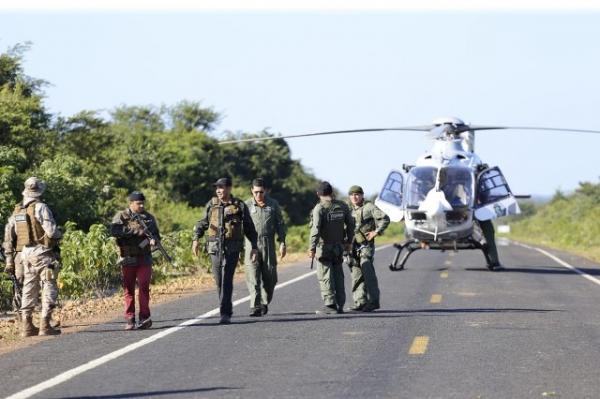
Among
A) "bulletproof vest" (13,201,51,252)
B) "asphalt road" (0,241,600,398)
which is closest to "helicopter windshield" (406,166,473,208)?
"asphalt road" (0,241,600,398)

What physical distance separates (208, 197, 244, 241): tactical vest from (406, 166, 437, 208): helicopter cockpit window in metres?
13.5

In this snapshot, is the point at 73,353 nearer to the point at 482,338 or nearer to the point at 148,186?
the point at 482,338

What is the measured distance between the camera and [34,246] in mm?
14945

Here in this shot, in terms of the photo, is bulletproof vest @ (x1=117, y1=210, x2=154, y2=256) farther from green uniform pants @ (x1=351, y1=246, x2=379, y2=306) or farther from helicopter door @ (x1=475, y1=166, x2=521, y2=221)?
helicopter door @ (x1=475, y1=166, x2=521, y2=221)

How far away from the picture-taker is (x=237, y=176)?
68500mm

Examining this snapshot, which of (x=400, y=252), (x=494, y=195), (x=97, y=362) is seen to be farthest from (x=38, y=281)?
(x=494, y=195)

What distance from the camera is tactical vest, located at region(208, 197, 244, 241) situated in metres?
16.2

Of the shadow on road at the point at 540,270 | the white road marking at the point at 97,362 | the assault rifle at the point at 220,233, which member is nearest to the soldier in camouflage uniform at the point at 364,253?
the white road marking at the point at 97,362

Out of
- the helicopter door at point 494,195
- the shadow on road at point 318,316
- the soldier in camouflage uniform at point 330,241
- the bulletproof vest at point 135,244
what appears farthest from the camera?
the helicopter door at point 494,195

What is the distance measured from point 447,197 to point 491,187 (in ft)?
4.60

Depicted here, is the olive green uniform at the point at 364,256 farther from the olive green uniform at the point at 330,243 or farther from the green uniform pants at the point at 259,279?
the green uniform pants at the point at 259,279

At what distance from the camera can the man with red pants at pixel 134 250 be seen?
15438 mm

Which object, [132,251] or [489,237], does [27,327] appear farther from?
[489,237]

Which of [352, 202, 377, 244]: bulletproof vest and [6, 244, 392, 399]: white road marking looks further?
[352, 202, 377, 244]: bulletproof vest
